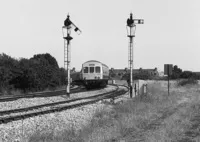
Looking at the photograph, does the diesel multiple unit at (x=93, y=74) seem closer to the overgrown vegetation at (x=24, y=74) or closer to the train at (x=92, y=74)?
the train at (x=92, y=74)

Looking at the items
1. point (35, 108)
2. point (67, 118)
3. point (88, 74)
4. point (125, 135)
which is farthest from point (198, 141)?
point (88, 74)

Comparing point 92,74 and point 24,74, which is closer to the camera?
point 24,74

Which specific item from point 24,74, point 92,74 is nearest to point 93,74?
point 92,74

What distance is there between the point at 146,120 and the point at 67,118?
3.10m

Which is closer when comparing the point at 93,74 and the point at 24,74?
the point at 24,74

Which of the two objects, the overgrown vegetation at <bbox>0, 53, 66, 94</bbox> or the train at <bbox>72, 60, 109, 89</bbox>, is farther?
the train at <bbox>72, 60, 109, 89</bbox>

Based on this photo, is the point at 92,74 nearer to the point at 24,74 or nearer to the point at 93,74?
the point at 93,74

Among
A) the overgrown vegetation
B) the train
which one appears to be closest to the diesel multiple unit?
the train

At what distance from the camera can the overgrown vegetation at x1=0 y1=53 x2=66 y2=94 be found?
21938mm

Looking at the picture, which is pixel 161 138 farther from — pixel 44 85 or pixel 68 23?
pixel 44 85

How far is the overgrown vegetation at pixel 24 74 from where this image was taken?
21938mm

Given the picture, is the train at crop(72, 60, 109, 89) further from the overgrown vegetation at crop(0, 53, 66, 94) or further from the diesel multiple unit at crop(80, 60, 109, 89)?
the overgrown vegetation at crop(0, 53, 66, 94)

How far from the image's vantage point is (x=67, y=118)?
10.0 meters

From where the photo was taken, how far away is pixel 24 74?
79.0ft
